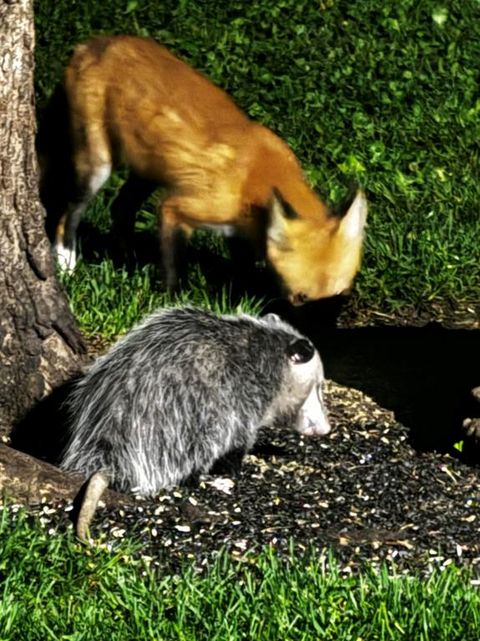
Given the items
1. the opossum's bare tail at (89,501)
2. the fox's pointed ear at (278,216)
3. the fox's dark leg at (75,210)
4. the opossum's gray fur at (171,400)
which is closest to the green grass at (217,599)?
the opossum's bare tail at (89,501)

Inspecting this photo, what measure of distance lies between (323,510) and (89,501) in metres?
0.98

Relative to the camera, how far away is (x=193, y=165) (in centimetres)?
890

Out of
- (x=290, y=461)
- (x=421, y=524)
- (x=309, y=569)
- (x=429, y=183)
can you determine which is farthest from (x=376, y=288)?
(x=309, y=569)

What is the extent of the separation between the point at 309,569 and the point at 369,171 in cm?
539

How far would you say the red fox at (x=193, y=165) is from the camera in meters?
8.70

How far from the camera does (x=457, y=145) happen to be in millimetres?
10828

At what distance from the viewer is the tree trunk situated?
6.63m

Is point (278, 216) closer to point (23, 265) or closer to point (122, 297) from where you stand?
point (122, 297)

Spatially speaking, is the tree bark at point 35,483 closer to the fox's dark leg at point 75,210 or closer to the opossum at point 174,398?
the opossum at point 174,398

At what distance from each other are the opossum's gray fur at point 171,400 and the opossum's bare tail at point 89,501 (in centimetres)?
17

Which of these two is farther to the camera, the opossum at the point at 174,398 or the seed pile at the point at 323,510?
the opossum at the point at 174,398

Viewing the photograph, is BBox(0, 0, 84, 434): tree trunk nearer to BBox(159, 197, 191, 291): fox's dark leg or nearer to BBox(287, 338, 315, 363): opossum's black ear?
BBox(287, 338, 315, 363): opossum's black ear

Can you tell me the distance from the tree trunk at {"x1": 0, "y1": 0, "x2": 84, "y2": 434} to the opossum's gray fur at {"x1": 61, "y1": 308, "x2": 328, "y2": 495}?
0.39 metres

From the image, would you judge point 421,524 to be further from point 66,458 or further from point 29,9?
point 29,9
